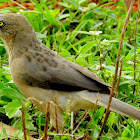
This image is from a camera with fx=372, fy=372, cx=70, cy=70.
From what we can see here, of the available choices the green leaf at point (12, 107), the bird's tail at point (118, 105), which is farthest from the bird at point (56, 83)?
the green leaf at point (12, 107)

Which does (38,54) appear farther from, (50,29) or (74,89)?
(50,29)

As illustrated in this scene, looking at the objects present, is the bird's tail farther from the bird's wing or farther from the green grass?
the green grass

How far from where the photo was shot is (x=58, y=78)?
3.97 m

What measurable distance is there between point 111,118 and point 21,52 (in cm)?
127

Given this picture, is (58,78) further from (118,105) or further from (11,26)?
(11,26)

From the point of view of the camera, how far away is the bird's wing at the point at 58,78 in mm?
3980

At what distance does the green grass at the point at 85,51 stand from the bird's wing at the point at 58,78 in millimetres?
296

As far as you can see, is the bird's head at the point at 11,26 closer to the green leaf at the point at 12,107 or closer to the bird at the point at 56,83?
the bird at the point at 56,83

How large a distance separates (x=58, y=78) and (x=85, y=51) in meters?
1.30

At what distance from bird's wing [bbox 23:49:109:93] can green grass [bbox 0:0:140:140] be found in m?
0.30

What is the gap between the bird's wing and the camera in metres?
3.98

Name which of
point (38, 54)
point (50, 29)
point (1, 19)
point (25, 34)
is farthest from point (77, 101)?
point (50, 29)

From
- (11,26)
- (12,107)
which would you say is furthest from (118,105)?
(11,26)

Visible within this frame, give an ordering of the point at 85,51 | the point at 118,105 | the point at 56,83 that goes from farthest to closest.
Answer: the point at 85,51, the point at 56,83, the point at 118,105
